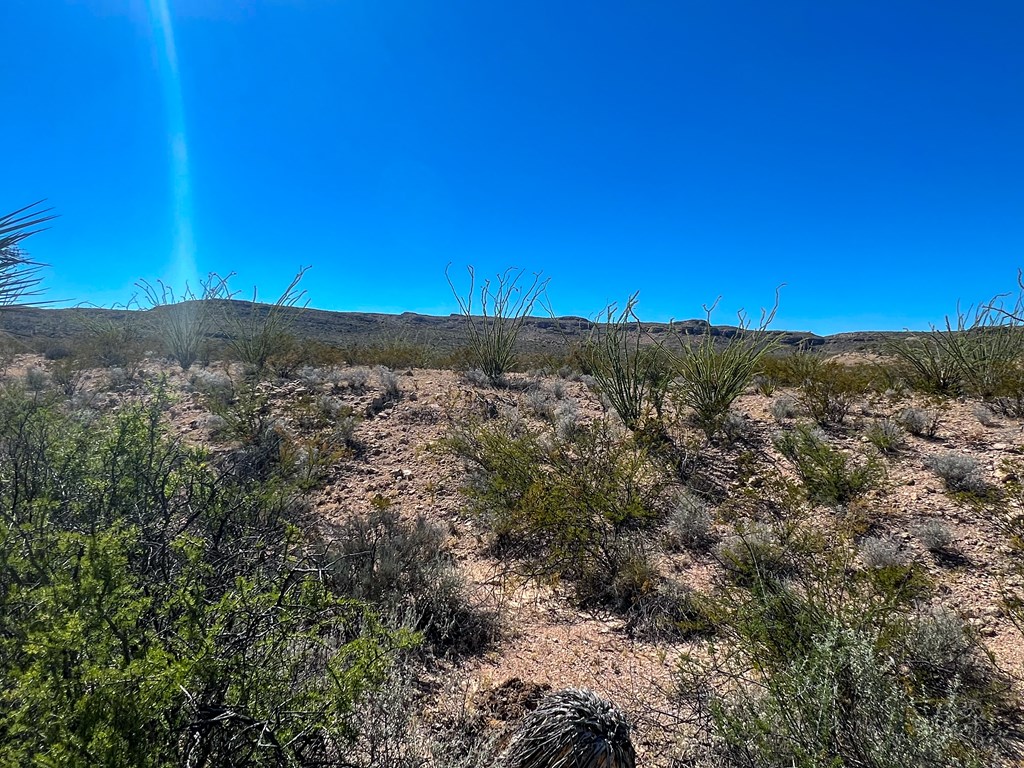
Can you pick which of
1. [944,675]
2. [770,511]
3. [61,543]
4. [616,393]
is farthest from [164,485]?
[616,393]

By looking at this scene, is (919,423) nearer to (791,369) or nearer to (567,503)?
(791,369)

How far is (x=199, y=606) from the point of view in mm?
1722

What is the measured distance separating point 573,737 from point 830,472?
13.6ft

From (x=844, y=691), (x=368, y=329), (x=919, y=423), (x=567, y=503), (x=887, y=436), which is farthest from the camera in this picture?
(x=368, y=329)

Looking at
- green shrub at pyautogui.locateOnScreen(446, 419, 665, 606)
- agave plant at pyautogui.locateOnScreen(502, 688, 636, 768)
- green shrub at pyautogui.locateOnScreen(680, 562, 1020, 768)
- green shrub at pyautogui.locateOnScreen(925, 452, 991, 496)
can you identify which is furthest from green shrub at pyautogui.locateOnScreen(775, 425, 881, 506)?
agave plant at pyautogui.locateOnScreen(502, 688, 636, 768)

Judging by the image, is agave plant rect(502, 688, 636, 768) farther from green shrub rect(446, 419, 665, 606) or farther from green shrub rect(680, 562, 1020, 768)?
green shrub rect(446, 419, 665, 606)

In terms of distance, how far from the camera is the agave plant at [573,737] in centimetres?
191

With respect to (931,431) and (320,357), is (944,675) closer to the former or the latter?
(931,431)

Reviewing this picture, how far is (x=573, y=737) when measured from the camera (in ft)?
6.30

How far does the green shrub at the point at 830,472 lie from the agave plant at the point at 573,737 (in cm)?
371

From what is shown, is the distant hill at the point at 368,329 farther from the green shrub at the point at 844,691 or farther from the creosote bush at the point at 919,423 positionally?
the green shrub at the point at 844,691

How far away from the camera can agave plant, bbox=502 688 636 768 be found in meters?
1.91

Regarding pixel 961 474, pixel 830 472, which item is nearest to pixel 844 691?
pixel 830 472

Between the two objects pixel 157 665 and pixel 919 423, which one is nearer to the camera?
pixel 157 665
